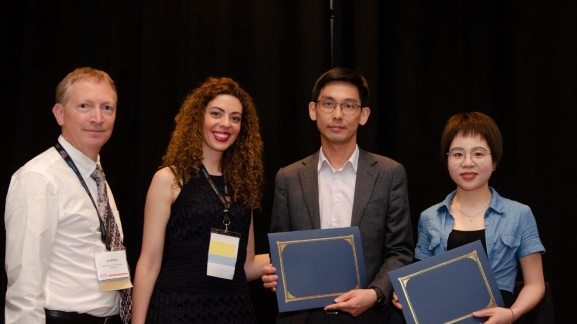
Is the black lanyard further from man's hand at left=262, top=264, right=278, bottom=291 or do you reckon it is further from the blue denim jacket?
the blue denim jacket

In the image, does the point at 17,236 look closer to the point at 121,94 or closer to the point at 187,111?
the point at 187,111

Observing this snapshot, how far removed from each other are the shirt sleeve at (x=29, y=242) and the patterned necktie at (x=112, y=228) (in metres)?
0.25

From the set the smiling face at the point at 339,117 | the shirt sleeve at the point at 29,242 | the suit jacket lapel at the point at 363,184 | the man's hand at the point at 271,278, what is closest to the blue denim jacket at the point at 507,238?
the suit jacket lapel at the point at 363,184

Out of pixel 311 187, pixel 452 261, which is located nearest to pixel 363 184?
pixel 311 187

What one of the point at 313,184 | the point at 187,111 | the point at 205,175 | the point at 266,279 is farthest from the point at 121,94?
the point at 266,279

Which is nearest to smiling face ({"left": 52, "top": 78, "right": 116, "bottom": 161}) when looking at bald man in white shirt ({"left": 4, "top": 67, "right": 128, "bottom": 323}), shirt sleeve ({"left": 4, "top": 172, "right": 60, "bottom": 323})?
bald man in white shirt ({"left": 4, "top": 67, "right": 128, "bottom": 323})

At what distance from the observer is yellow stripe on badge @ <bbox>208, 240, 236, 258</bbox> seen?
2.73 metres

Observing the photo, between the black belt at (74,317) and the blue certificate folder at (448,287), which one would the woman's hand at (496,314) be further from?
the black belt at (74,317)

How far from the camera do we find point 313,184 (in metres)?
2.96

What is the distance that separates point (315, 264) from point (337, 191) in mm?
482

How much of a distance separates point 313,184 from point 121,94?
1481 mm

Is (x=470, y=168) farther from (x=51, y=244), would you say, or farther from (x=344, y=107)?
(x=51, y=244)

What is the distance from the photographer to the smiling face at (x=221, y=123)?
2.90 metres

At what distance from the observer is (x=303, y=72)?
3.77 meters
